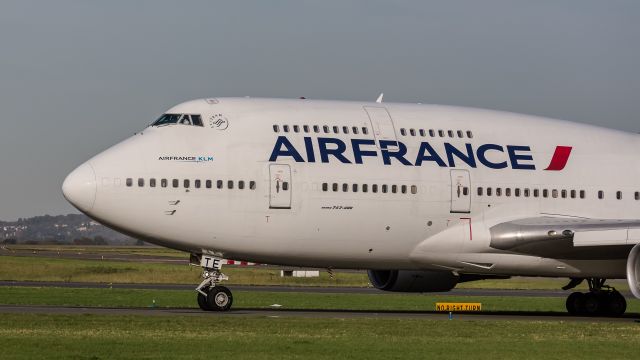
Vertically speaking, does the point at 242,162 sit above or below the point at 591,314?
above

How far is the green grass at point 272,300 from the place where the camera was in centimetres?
3931

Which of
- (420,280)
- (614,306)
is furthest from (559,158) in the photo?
(420,280)

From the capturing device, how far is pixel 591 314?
1396 inches

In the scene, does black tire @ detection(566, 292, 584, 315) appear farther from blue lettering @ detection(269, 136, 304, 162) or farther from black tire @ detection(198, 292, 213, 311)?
black tire @ detection(198, 292, 213, 311)

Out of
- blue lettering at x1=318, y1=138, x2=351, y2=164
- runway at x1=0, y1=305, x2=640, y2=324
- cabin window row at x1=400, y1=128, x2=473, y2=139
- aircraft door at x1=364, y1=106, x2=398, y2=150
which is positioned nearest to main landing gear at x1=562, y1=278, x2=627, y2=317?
runway at x1=0, y1=305, x2=640, y2=324

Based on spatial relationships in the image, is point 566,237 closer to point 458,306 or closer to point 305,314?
point 458,306

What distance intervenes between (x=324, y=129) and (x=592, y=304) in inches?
423

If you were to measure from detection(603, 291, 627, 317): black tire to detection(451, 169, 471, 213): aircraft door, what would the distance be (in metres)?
6.49

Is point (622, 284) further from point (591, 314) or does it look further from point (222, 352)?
point (222, 352)

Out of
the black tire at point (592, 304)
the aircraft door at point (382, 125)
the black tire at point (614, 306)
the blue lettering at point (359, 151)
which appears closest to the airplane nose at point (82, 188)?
the blue lettering at point (359, 151)

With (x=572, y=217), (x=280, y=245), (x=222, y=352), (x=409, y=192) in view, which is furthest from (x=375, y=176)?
(x=222, y=352)

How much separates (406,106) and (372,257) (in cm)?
480

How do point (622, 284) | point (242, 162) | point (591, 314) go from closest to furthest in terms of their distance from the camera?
point (242, 162) → point (591, 314) → point (622, 284)

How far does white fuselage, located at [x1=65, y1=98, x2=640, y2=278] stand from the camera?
30031 mm
